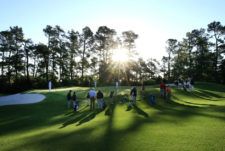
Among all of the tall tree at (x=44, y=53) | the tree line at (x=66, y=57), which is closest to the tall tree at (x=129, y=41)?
the tree line at (x=66, y=57)

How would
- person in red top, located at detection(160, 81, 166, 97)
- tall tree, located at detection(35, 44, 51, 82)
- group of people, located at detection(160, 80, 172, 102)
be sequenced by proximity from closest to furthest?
group of people, located at detection(160, 80, 172, 102) < person in red top, located at detection(160, 81, 166, 97) < tall tree, located at detection(35, 44, 51, 82)

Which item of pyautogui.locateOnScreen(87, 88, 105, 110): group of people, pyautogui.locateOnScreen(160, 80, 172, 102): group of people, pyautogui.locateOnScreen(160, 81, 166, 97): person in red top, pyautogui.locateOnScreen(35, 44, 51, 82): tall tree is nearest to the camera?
pyautogui.locateOnScreen(87, 88, 105, 110): group of people

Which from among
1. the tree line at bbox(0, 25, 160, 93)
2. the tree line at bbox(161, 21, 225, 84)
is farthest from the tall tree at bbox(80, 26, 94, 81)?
the tree line at bbox(161, 21, 225, 84)

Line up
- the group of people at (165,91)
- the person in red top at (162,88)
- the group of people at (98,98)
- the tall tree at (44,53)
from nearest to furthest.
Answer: the group of people at (98,98)
the group of people at (165,91)
the person in red top at (162,88)
the tall tree at (44,53)

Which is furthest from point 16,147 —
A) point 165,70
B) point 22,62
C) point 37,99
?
point 165,70

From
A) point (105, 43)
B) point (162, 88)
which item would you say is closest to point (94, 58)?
point (105, 43)

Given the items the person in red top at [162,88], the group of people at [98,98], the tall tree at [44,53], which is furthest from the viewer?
the tall tree at [44,53]

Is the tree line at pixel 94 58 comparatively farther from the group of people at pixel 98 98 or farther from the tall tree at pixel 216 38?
the group of people at pixel 98 98

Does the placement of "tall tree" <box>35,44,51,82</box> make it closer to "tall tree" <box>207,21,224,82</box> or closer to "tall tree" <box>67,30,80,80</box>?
"tall tree" <box>67,30,80,80</box>

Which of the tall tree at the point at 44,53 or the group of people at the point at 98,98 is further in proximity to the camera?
the tall tree at the point at 44,53

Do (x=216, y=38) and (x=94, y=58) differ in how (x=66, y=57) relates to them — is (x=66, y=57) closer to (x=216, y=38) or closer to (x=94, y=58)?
(x=94, y=58)

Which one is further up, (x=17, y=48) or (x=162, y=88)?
(x=17, y=48)

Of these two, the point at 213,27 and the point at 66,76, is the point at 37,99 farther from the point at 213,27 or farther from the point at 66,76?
the point at 213,27

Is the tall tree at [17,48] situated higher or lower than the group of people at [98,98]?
higher
